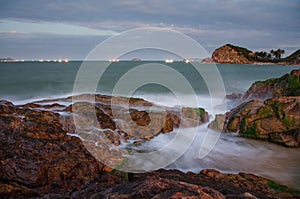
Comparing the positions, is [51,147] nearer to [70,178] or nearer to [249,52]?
[70,178]

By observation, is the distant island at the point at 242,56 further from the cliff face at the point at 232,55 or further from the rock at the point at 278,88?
the rock at the point at 278,88

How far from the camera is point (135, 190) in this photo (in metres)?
2.99

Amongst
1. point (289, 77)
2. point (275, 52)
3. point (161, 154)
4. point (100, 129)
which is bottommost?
point (161, 154)

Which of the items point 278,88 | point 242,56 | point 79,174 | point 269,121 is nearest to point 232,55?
point 242,56

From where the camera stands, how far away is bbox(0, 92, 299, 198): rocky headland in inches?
123

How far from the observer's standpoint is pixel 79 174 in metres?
5.89

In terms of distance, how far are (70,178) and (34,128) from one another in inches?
101

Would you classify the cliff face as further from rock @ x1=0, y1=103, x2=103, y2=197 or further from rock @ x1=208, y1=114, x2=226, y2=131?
rock @ x1=0, y1=103, x2=103, y2=197

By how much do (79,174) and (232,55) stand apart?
489 ft

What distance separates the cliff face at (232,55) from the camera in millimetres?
141375

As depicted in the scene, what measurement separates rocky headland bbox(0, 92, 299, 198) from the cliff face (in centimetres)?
14237

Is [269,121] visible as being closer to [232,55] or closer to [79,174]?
[79,174]

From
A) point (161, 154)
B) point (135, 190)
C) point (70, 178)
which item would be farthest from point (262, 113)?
point (135, 190)

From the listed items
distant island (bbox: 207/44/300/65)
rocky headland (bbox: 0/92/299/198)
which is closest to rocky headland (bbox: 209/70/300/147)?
rocky headland (bbox: 0/92/299/198)
